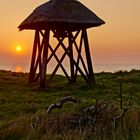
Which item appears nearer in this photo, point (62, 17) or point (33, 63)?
point (62, 17)

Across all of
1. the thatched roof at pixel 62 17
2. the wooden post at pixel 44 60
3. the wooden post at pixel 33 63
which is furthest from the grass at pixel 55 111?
the thatched roof at pixel 62 17

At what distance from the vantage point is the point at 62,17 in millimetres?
19453

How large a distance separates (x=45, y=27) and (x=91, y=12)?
2101mm

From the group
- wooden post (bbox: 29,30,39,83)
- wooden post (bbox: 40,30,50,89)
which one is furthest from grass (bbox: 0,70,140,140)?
wooden post (bbox: 29,30,39,83)

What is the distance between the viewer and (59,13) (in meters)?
19.6

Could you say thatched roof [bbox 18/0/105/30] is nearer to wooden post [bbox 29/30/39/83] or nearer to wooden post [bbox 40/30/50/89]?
wooden post [bbox 40/30/50/89]

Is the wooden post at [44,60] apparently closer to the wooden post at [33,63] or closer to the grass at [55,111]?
the grass at [55,111]

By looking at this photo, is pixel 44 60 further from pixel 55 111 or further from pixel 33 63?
pixel 55 111

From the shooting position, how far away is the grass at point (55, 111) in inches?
436

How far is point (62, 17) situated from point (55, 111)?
7392mm

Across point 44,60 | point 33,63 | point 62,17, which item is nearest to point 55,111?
point 62,17

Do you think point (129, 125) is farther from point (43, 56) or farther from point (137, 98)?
point (43, 56)

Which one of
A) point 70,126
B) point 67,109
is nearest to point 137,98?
point 67,109

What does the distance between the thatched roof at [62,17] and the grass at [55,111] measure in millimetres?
2512
